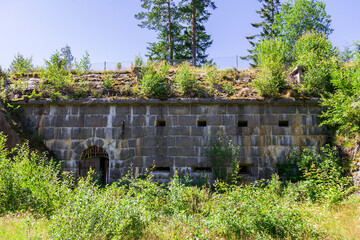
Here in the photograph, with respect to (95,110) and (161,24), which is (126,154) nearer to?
(95,110)

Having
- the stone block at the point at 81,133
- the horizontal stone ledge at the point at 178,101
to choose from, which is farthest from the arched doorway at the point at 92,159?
the horizontal stone ledge at the point at 178,101

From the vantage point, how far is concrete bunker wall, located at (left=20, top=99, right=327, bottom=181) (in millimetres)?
10062

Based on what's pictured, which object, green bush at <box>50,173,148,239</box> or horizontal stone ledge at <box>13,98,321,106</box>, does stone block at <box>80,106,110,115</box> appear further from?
green bush at <box>50,173,148,239</box>

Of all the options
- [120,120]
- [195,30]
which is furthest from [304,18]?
[120,120]

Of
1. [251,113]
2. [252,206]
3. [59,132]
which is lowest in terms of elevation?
[252,206]

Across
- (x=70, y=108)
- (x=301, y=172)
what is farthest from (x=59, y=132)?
(x=301, y=172)

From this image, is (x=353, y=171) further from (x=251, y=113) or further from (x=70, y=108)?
(x=70, y=108)

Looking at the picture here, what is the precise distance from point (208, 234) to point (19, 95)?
33.0 ft

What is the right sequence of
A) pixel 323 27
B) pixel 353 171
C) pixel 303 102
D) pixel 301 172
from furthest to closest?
pixel 323 27, pixel 303 102, pixel 301 172, pixel 353 171

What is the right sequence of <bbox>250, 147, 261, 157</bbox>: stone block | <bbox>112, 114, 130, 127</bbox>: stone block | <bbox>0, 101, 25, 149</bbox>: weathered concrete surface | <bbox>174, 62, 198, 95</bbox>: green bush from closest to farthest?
<bbox>0, 101, 25, 149</bbox>: weathered concrete surface < <bbox>250, 147, 261, 157</bbox>: stone block < <bbox>112, 114, 130, 127</bbox>: stone block < <bbox>174, 62, 198, 95</bbox>: green bush

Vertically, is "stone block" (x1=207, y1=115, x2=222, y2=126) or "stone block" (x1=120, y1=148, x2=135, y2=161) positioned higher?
"stone block" (x1=207, y1=115, x2=222, y2=126)

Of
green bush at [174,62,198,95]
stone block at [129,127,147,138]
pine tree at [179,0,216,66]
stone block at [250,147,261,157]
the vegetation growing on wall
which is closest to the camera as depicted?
the vegetation growing on wall

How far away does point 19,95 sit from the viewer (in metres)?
11.2

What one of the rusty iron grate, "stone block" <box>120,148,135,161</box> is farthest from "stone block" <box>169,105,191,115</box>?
the rusty iron grate
